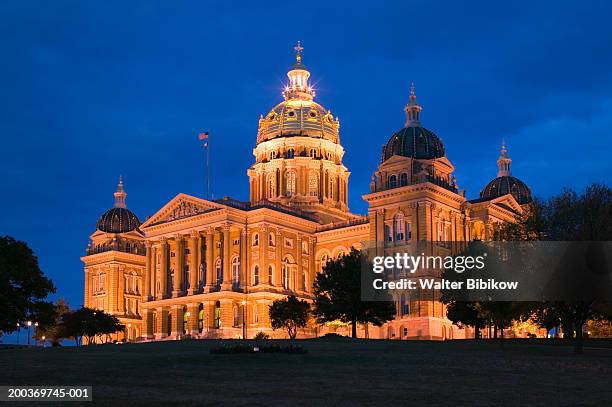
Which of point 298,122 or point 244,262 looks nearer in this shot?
point 244,262

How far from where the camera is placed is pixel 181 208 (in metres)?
119

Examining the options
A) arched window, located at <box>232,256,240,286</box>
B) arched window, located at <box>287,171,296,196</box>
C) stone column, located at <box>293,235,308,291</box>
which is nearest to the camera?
arched window, located at <box>232,256,240,286</box>

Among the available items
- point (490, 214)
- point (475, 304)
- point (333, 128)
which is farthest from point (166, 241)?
point (475, 304)

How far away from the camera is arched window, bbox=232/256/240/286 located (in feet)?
371

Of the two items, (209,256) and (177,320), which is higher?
(209,256)

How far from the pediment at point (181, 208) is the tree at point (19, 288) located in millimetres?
44109

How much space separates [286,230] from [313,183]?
15.4m

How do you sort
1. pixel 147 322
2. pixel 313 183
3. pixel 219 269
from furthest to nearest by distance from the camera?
pixel 313 183 → pixel 147 322 → pixel 219 269

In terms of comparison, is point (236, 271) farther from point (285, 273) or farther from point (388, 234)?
point (388, 234)

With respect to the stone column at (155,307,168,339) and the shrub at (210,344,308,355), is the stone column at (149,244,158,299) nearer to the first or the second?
the stone column at (155,307,168,339)

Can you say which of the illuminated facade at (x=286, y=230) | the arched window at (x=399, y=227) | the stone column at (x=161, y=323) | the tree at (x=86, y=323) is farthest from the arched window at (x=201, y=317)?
the arched window at (x=399, y=227)

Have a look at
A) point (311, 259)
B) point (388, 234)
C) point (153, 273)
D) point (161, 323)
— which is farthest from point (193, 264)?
point (388, 234)

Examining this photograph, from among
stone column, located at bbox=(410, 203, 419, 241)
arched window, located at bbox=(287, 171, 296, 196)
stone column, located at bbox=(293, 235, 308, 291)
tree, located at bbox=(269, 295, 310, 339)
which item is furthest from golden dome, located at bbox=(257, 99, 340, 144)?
tree, located at bbox=(269, 295, 310, 339)

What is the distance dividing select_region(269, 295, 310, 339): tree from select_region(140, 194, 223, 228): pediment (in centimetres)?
1806
